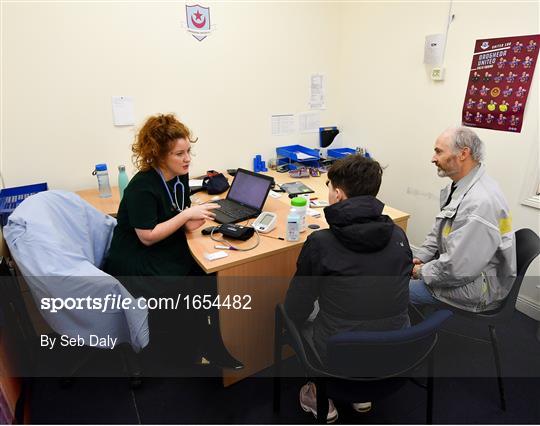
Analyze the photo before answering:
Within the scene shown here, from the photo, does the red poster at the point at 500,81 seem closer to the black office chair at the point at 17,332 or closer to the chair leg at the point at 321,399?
the chair leg at the point at 321,399

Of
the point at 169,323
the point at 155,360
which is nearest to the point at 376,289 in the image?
the point at 169,323

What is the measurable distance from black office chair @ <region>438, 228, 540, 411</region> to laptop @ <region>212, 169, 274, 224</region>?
1.11 metres

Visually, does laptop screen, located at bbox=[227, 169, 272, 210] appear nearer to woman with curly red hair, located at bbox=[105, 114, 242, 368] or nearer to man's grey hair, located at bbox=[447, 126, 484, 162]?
woman with curly red hair, located at bbox=[105, 114, 242, 368]

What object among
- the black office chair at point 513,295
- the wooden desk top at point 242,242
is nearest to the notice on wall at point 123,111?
the wooden desk top at point 242,242

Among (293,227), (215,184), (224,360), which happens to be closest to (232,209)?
(215,184)

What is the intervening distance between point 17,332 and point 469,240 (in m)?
2.23

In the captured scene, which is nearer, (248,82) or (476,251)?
(476,251)

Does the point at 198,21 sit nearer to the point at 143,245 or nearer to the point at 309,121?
the point at 309,121

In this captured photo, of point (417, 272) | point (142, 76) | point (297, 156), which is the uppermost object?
point (142, 76)

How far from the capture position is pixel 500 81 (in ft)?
7.17

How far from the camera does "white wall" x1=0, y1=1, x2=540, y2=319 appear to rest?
2162 mm

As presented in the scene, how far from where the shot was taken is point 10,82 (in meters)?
2.10

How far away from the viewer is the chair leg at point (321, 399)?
1277 millimetres

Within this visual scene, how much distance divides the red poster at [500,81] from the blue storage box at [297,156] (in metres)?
1.17
